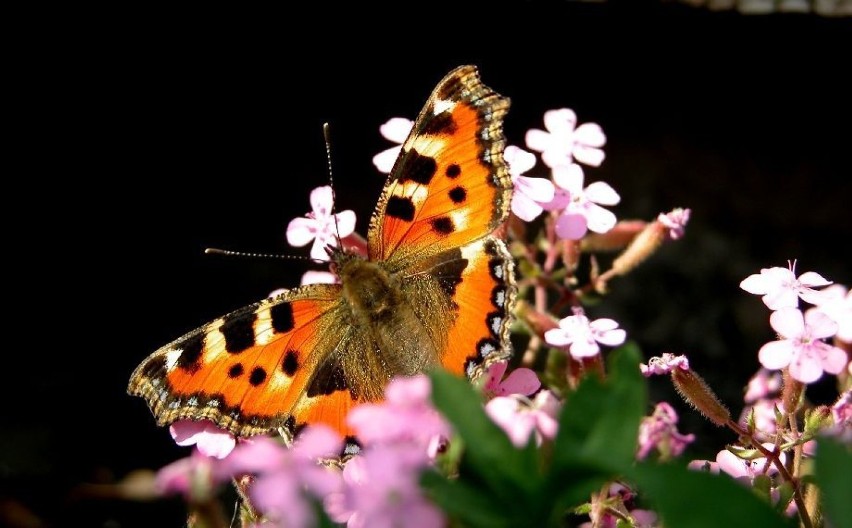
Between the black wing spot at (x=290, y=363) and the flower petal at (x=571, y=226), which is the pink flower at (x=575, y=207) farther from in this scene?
the black wing spot at (x=290, y=363)

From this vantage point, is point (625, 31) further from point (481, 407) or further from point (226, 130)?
point (481, 407)

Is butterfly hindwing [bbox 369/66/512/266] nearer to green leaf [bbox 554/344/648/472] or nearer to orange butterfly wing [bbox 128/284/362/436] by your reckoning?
orange butterfly wing [bbox 128/284/362/436]

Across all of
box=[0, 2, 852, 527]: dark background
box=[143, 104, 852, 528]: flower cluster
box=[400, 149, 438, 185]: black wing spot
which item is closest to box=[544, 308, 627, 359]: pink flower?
box=[143, 104, 852, 528]: flower cluster

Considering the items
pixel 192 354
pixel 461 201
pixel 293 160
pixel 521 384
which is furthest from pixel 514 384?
pixel 293 160

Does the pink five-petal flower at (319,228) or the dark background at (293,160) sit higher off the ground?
the dark background at (293,160)

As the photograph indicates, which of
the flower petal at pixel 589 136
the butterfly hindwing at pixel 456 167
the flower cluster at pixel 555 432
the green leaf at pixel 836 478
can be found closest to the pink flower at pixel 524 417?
the flower cluster at pixel 555 432

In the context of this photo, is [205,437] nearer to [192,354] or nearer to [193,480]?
[192,354]
